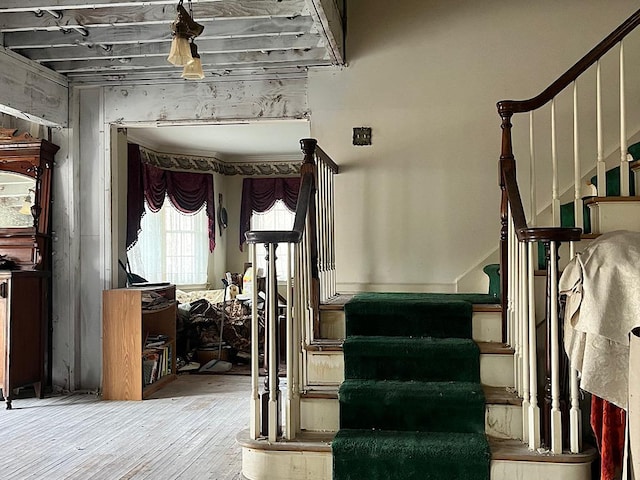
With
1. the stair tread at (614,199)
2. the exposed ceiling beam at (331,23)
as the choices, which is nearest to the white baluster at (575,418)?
the stair tread at (614,199)

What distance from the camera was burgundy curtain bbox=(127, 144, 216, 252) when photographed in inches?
294

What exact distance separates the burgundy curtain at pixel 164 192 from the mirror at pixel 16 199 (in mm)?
2087

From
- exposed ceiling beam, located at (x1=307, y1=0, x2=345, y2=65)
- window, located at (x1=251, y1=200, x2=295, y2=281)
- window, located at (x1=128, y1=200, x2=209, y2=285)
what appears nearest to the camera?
exposed ceiling beam, located at (x1=307, y1=0, x2=345, y2=65)

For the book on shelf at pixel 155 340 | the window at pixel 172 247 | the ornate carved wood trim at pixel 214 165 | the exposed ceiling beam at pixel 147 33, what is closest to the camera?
the exposed ceiling beam at pixel 147 33

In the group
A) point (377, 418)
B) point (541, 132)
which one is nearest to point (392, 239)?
point (541, 132)

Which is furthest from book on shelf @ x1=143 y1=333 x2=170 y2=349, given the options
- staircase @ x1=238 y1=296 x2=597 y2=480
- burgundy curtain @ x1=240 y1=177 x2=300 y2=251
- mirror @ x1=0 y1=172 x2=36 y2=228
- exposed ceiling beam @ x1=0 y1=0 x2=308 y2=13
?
burgundy curtain @ x1=240 y1=177 x2=300 y2=251

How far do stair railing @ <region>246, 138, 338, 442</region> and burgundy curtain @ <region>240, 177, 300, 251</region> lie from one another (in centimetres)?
561

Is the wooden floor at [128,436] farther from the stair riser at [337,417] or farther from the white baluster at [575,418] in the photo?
the white baluster at [575,418]

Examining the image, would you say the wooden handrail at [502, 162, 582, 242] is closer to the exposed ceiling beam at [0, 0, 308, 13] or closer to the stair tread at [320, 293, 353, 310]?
the stair tread at [320, 293, 353, 310]

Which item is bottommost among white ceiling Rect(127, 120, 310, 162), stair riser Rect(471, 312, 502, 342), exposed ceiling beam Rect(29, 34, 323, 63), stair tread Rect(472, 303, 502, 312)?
stair riser Rect(471, 312, 502, 342)

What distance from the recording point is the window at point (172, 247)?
27.4 feet

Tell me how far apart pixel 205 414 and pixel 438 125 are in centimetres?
271

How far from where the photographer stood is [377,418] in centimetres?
312

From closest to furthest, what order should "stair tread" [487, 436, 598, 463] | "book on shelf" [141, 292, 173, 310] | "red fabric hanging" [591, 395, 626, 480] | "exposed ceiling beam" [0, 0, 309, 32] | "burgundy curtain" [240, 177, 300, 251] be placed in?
"red fabric hanging" [591, 395, 626, 480]
"stair tread" [487, 436, 598, 463]
"exposed ceiling beam" [0, 0, 309, 32]
"book on shelf" [141, 292, 173, 310]
"burgundy curtain" [240, 177, 300, 251]
